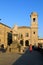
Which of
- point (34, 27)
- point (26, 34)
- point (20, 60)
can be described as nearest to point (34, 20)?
point (34, 27)

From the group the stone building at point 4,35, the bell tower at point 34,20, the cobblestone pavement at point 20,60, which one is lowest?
the cobblestone pavement at point 20,60

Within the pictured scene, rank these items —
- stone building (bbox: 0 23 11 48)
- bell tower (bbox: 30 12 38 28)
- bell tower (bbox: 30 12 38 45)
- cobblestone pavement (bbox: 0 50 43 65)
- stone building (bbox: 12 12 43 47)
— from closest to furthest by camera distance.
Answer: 1. cobblestone pavement (bbox: 0 50 43 65)
2. bell tower (bbox: 30 12 38 45)
3. stone building (bbox: 12 12 43 47)
4. stone building (bbox: 0 23 11 48)
5. bell tower (bbox: 30 12 38 28)

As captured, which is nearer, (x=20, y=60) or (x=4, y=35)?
(x=20, y=60)

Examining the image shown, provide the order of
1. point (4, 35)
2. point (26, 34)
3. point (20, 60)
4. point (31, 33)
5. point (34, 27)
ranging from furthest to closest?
point (26, 34) → point (31, 33) → point (4, 35) → point (34, 27) → point (20, 60)

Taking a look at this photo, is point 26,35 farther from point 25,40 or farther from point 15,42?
point 15,42

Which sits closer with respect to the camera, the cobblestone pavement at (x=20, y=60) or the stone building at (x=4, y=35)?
the cobblestone pavement at (x=20, y=60)

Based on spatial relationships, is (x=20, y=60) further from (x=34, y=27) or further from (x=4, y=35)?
(x=4, y=35)

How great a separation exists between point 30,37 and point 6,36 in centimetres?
993

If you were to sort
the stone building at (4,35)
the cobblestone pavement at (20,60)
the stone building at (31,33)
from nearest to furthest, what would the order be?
the cobblestone pavement at (20,60) < the stone building at (31,33) < the stone building at (4,35)

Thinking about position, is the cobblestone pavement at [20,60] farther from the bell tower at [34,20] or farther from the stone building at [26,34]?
the bell tower at [34,20]

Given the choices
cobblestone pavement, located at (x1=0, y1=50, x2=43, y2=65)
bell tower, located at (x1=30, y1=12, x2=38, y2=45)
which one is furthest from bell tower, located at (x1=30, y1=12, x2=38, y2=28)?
cobblestone pavement, located at (x1=0, y1=50, x2=43, y2=65)

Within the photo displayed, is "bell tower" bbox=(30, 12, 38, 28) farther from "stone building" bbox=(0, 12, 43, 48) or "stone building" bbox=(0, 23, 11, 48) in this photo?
"stone building" bbox=(0, 23, 11, 48)

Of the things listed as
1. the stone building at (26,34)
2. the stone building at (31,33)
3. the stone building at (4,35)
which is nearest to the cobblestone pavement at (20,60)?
the stone building at (31,33)

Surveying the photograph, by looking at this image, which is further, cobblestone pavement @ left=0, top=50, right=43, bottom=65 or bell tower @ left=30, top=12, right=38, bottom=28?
bell tower @ left=30, top=12, right=38, bottom=28
